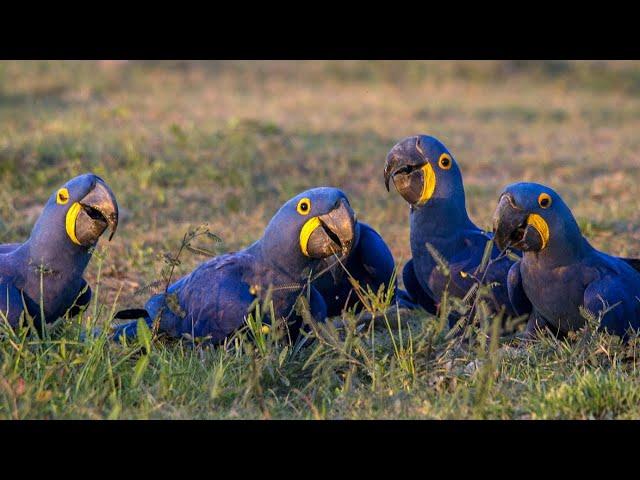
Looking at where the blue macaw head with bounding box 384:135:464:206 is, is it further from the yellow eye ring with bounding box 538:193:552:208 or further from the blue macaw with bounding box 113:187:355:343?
the yellow eye ring with bounding box 538:193:552:208

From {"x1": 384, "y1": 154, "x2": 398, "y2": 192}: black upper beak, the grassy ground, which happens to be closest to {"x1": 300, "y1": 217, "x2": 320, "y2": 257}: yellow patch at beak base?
the grassy ground

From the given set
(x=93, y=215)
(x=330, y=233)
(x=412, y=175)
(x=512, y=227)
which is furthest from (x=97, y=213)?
(x=512, y=227)

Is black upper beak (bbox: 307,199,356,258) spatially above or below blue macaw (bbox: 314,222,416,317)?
above

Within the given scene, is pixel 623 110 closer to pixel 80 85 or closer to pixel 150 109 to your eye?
pixel 150 109

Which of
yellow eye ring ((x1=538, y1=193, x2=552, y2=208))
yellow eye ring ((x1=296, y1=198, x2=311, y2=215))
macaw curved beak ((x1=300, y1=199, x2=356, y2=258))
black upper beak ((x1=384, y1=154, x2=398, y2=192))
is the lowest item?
macaw curved beak ((x1=300, y1=199, x2=356, y2=258))

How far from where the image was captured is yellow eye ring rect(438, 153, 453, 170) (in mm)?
5391

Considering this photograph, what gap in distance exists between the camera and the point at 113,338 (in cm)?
520

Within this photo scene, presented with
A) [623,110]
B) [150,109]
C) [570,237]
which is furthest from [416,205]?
[623,110]

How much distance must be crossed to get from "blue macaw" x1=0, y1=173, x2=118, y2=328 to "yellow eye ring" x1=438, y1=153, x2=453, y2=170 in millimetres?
1777

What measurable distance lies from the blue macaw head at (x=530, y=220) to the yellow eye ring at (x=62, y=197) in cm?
209

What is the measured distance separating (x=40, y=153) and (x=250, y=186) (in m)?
2.01

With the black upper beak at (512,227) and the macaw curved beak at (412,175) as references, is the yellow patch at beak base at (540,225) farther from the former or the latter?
the macaw curved beak at (412,175)

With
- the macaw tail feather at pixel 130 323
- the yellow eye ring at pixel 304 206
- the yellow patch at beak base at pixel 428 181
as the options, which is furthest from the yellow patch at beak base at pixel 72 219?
the yellow patch at beak base at pixel 428 181

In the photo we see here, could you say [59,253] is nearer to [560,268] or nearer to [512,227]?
[512,227]
